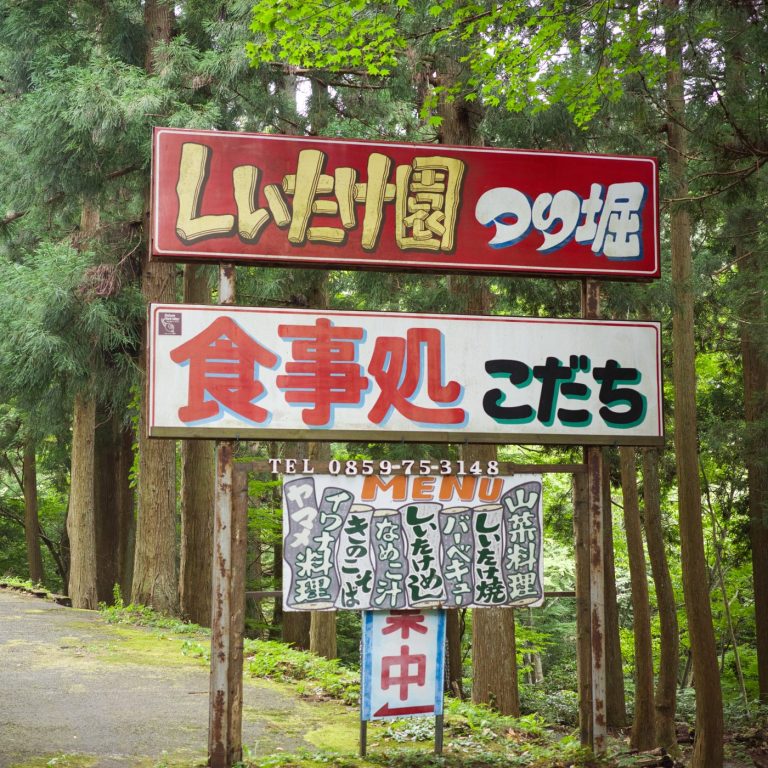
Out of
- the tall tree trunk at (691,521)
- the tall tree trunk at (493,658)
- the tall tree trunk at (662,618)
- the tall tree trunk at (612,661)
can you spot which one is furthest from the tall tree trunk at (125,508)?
the tall tree trunk at (691,521)

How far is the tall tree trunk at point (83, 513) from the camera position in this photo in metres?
15.4

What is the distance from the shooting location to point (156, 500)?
12.8 metres

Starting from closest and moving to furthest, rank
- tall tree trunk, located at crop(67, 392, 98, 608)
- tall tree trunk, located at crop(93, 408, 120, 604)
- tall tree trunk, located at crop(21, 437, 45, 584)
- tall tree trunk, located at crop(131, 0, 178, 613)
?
tall tree trunk, located at crop(131, 0, 178, 613), tall tree trunk, located at crop(67, 392, 98, 608), tall tree trunk, located at crop(93, 408, 120, 604), tall tree trunk, located at crop(21, 437, 45, 584)

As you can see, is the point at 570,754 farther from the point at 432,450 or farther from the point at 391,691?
the point at 432,450

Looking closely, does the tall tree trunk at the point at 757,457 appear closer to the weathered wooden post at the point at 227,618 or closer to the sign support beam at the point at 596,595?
the sign support beam at the point at 596,595

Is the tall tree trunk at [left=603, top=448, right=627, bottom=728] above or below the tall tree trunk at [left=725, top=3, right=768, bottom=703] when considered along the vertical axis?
below

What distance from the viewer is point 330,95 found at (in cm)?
1309

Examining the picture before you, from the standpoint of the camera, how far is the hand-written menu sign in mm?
5898

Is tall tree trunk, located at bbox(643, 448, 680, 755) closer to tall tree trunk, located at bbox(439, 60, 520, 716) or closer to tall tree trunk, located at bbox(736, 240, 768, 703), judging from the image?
tall tree trunk, located at bbox(736, 240, 768, 703)

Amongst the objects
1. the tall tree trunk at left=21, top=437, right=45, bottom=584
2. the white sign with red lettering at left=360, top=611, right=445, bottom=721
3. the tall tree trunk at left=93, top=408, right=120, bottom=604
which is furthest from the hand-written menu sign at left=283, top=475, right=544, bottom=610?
the tall tree trunk at left=21, top=437, right=45, bottom=584

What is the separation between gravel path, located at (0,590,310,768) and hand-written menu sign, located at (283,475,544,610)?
4.92ft

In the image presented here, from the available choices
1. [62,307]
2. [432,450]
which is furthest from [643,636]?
[62,307]

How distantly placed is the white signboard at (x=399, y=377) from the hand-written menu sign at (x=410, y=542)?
14.7 inches

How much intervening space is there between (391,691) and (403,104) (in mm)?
8897
